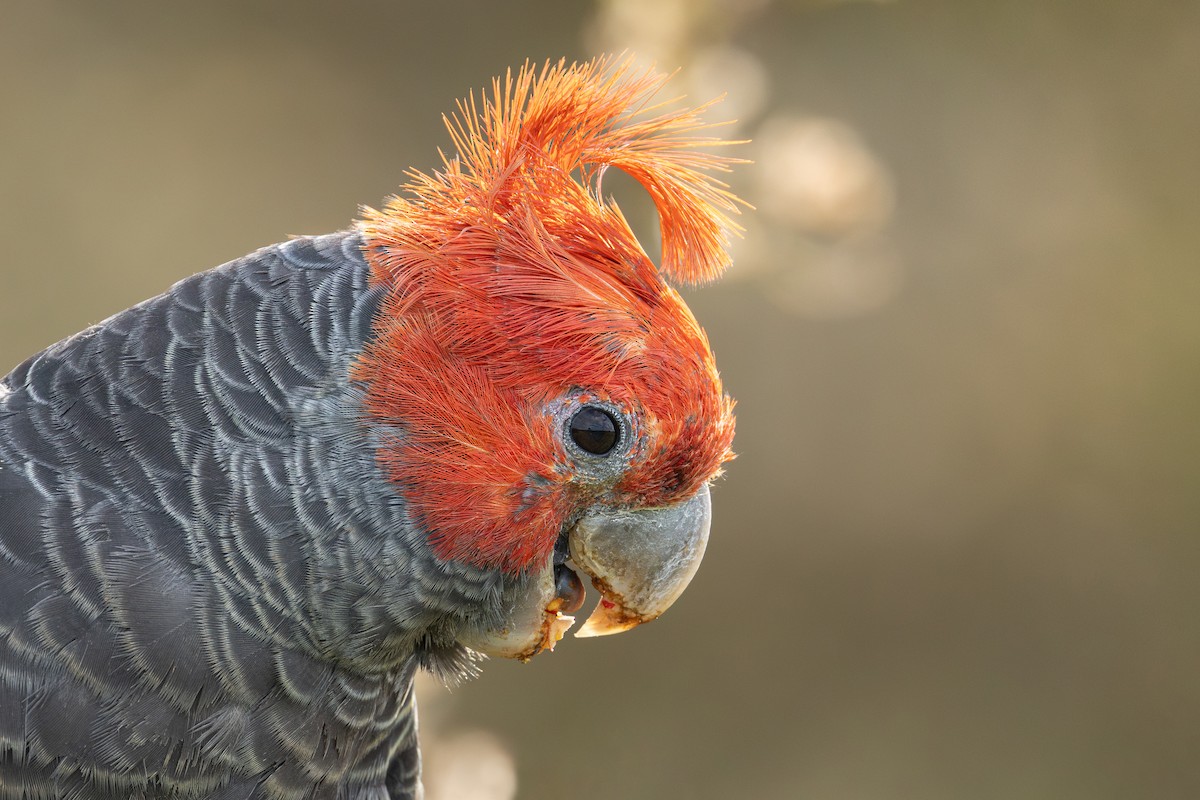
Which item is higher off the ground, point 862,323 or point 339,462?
point 862,323

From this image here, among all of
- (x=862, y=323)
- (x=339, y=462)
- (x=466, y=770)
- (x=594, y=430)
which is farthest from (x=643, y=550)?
(x=862, y=323)

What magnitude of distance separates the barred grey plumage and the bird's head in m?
0.09

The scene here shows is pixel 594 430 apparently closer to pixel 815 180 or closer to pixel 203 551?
pixel 203 551

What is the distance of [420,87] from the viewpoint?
5.21m

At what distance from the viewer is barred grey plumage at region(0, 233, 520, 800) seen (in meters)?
1.78

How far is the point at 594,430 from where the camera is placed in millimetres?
1951

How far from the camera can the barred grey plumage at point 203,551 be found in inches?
70.1

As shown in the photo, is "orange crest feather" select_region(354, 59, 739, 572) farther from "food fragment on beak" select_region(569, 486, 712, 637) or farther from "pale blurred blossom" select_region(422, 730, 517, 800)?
"pale blurred blossom" select_region(422, 730, 517, 800)

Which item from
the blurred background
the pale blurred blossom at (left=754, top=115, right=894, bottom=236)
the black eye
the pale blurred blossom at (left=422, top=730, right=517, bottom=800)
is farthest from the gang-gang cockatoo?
the blurred background

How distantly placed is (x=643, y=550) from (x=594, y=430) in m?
0.31

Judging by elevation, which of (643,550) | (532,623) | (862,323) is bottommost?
(532,623)

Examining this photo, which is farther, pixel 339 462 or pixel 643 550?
pixel 643 550

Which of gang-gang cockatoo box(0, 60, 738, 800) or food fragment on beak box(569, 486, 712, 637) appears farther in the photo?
food fragment on beak box(569, 486, 712, 637)

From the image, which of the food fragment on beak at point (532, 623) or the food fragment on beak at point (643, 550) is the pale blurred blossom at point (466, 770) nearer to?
the food fragment on beak at point (532, 623)
